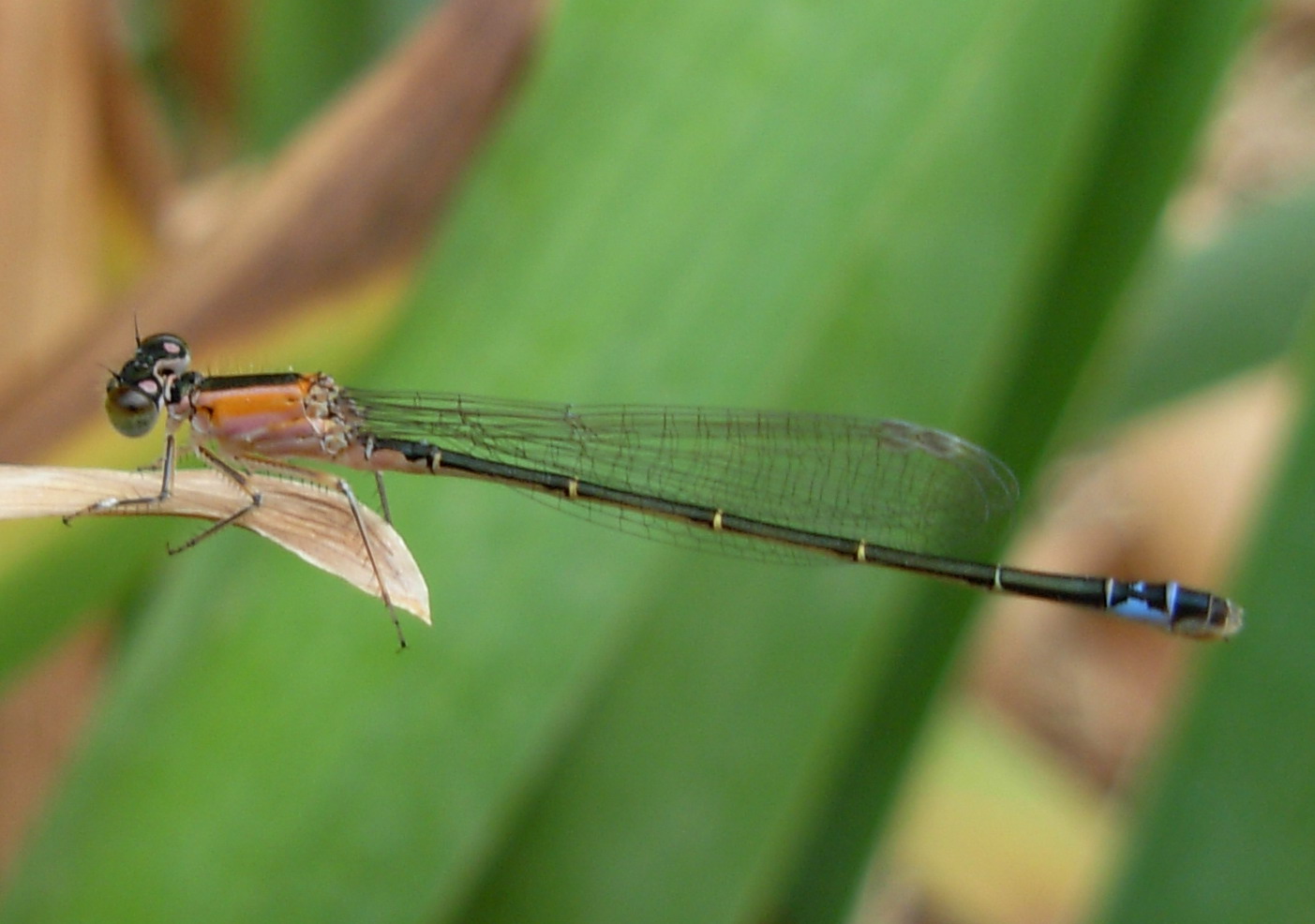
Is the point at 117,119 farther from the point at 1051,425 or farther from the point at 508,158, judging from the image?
the point at 1051,425

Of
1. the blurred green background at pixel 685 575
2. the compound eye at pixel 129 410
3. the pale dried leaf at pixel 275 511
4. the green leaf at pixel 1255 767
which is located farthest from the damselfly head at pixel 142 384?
the green leaf at pixel 1255 767

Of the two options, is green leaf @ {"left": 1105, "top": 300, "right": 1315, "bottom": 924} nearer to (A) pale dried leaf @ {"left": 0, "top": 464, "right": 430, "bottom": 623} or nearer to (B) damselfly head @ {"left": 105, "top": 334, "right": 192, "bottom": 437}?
(A) pale dried leaf @ {"left": 0, "top": 464, "right": 430, "bottom": 623}

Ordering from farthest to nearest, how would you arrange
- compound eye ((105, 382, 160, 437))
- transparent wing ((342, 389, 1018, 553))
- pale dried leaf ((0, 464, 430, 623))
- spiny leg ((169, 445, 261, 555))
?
transparent wing ((342, 389, 1018, 553)) < compound eye ((105, 382, 160, 437)) < spiny leg ((169, 445, 261, 555)) < pale dried leaf ((0, 464, 430, 623))

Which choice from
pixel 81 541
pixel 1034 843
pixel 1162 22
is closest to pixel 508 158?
pixel 81 541

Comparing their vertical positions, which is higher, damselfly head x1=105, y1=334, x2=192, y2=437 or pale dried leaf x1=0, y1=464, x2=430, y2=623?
damselfly head x1=105, y1=334, x2=192, y2=437

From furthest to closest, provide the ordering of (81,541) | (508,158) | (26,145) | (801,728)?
(26,145) < (801,728) < (508,158) < (81,541)

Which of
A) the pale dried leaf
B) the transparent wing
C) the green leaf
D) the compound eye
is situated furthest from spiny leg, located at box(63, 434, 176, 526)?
the green leaf

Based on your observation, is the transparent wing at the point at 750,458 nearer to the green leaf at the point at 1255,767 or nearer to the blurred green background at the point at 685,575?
the blurred green background at the point at 685,575
